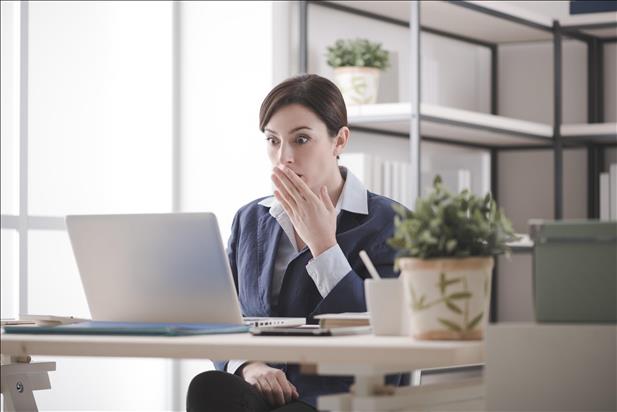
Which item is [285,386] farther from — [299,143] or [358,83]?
[358,83]

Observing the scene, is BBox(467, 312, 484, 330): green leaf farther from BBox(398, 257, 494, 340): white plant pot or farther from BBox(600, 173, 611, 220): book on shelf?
BBox(600, 173, 611, 220): book on shelf

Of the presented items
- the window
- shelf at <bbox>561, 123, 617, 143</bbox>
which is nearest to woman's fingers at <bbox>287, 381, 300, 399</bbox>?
the window

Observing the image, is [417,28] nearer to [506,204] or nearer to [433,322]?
[506,204]

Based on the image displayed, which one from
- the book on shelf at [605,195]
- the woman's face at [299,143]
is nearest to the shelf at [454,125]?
the book on shelf at [605,195]

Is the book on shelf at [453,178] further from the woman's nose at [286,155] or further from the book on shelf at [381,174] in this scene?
the woman's nose at [286,155]

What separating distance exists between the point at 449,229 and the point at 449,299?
10cm

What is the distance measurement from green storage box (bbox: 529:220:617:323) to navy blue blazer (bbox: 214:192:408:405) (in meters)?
0.65

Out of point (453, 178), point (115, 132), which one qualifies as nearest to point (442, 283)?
point (115, 132)

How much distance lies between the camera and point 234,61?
159 inches

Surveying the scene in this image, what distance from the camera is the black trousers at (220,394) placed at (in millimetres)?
2066

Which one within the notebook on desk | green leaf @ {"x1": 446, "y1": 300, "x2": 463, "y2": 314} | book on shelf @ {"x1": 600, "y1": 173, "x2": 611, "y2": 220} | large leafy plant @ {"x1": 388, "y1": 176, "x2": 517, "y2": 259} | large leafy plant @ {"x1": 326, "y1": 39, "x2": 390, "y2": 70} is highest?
large leafy plant @ {"x1": 326, "y1": 39, "x2": 390, "y2": 70}

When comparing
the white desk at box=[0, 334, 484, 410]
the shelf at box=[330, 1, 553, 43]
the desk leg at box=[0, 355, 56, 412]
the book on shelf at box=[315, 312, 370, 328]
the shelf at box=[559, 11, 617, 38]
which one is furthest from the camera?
the shelf at box=[559, 11, 617, 38]

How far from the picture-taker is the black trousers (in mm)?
2066

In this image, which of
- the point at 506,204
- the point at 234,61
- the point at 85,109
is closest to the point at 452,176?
the point at 506,204
